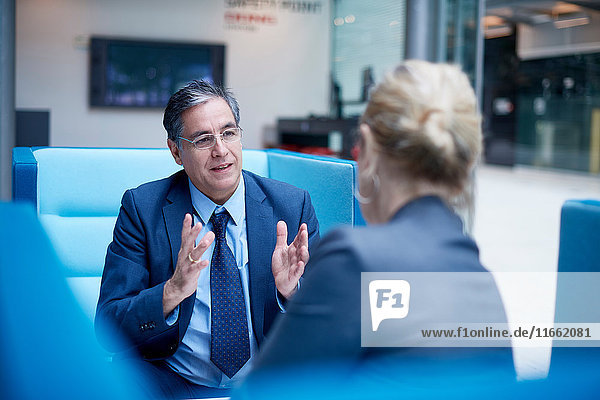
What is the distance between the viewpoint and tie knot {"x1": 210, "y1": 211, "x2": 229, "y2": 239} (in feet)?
5.51

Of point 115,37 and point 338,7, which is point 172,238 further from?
point 338,7

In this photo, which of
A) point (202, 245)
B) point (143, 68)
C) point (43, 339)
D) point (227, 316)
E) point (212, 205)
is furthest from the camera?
point (143, 68)

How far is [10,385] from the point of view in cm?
55

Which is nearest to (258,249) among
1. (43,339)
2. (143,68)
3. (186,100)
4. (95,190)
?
(186,100)

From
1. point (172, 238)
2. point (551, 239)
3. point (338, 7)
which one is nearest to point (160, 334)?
point (172, 238)

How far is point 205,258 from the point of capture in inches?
65.1

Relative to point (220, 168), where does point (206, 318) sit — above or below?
below

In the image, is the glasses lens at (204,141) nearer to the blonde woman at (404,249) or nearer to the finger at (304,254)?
the finger at (304,254)

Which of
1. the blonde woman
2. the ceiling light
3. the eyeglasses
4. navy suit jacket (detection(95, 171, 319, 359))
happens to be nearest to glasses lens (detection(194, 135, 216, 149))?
the eyeglasses

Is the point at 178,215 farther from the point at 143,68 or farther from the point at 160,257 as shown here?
the point at 143,68

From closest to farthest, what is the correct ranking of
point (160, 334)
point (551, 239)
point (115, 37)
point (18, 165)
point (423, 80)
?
1. point (423, 80)
2. point (160, 334)
3. point (18, 165)
4. point (551, 239)
5. point (115, 37)

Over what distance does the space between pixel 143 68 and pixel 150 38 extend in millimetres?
354

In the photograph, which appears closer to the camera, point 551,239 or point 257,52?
point 551,239

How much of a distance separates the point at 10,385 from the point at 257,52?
24.3 ft
